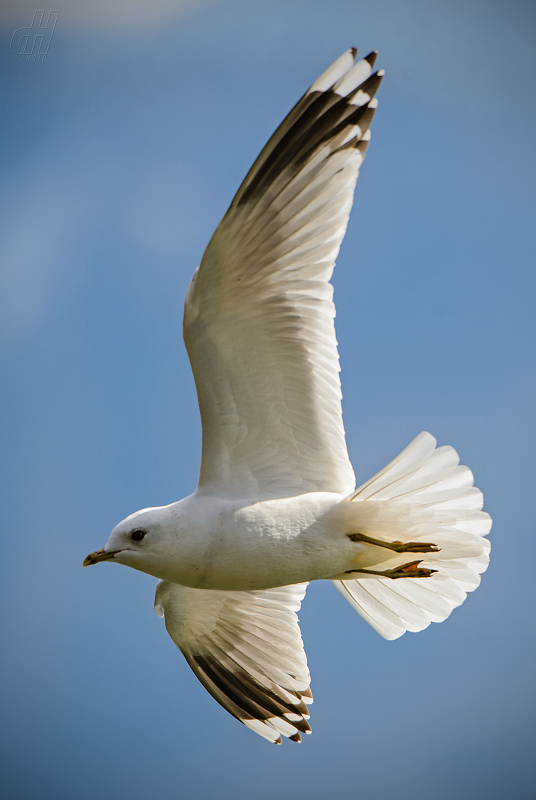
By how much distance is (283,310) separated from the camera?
349 centimetres

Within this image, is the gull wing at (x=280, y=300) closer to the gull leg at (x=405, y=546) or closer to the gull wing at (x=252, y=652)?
the gull leg at (x=405, y=546)

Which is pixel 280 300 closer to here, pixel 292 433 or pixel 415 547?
pixel 292 433

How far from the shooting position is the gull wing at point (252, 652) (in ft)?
14.1

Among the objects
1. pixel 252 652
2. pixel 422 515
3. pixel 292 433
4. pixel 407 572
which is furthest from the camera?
pixel 252 652

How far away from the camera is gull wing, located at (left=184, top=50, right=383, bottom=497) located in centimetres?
335

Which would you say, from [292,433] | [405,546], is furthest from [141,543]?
[405,546]

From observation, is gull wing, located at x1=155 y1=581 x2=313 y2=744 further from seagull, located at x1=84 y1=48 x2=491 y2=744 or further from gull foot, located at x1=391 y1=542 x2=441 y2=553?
gull foot, located at x1=391 y1=542 x2=441 y2=553

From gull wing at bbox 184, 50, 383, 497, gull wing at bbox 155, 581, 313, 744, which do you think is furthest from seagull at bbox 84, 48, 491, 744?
gull wing at bbox 155, 581, 313, 744

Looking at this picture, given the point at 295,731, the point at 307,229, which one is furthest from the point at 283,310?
the point at 295,731

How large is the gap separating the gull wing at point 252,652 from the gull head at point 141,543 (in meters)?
0.78

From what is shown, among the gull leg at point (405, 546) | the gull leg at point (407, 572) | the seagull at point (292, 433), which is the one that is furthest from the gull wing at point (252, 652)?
the gull leg at point (405, 546)

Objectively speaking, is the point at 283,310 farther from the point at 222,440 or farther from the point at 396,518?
the point at 396,518

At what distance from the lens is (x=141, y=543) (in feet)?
11.6

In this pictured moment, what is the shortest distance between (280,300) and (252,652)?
185 cm
